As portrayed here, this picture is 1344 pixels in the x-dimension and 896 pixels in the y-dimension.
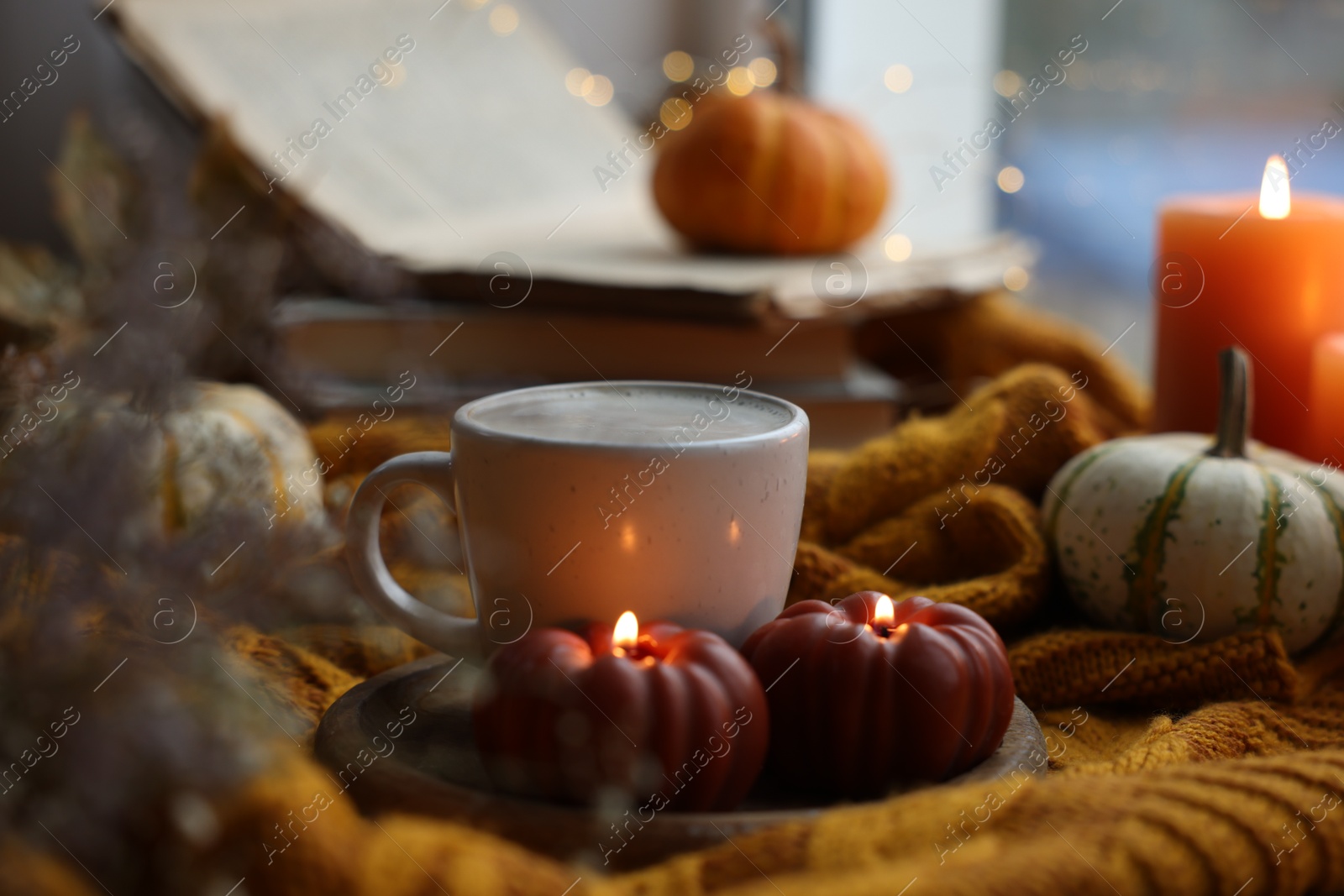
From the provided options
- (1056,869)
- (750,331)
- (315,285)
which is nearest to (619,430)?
(1056,869)

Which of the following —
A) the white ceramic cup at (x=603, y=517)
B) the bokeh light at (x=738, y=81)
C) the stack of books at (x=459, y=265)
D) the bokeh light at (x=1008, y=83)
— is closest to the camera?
the white ceramic cup at (x=603, y=517)

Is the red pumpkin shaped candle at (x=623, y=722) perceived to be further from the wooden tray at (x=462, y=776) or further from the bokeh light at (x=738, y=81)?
the bokeh light at (x=738, y=81)

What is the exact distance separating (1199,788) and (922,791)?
93mm

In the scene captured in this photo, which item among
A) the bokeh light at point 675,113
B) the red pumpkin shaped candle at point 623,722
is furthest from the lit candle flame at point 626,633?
the bokeh light at point 675,113

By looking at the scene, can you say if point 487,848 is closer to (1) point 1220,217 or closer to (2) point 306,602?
(2) point 306,602

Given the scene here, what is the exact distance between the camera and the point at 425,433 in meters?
0.78

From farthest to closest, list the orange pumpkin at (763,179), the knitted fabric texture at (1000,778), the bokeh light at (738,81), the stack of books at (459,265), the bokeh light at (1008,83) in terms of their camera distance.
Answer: the bokeh light at (738,81)
the bokeh light at (1008,83)
the orange pumpkin at (763,179)
the stack of books at (459,265)
the knitted fabric texture at (1000,778)

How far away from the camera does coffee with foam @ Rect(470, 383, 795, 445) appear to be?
52 centimetres

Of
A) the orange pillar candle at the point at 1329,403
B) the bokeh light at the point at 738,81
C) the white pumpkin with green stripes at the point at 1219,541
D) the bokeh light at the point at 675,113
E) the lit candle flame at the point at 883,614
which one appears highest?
the bokeh light at the point at 675,113

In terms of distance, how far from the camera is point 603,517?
0.47 metres

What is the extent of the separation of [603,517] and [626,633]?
5 cm

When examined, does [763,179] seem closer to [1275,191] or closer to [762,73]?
[1275,191]

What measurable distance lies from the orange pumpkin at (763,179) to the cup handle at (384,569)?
67 cm

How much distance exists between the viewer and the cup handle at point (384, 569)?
1.75 feet
